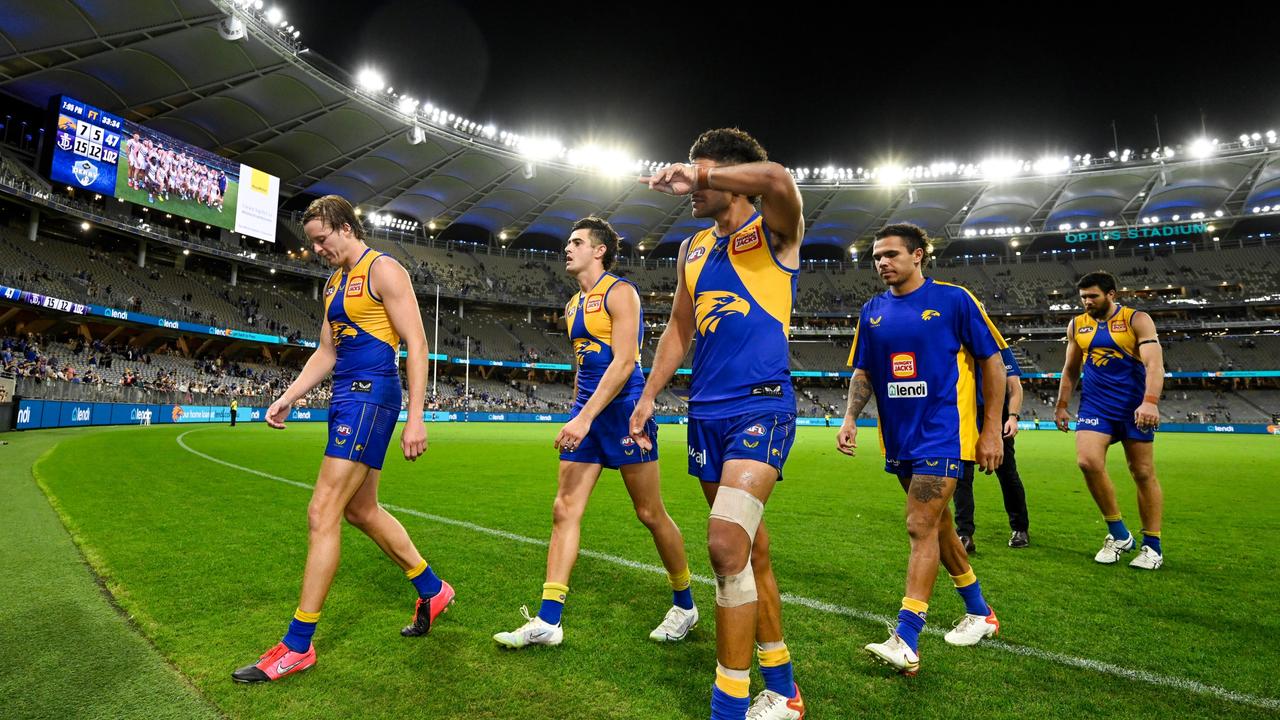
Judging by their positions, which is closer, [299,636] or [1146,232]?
[299,636]

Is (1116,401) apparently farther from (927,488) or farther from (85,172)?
(85,172)

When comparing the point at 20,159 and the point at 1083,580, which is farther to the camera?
the point at 20,159

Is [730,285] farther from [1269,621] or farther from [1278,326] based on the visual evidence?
[1278,326]

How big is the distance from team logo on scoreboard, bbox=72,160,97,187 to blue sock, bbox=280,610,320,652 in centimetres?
4211

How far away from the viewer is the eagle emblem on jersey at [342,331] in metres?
3.83

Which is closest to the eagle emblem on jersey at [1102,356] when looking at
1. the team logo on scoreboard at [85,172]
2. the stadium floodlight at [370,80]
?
the stadium floodlight at [370,80]

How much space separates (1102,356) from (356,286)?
6.66m

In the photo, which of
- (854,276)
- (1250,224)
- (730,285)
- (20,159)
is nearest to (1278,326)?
(1250,224)

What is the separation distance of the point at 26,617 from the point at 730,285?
15.6 ft

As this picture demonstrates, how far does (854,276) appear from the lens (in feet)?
231

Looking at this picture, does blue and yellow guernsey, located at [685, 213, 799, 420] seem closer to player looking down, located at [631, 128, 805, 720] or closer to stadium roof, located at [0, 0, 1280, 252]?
player looking down, located at [631, 128, 805, 720]

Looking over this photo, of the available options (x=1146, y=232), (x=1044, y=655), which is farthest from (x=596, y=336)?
(x=1146, y=232)

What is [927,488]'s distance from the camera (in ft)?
12.3

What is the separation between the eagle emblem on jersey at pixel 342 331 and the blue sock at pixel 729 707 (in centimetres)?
285
